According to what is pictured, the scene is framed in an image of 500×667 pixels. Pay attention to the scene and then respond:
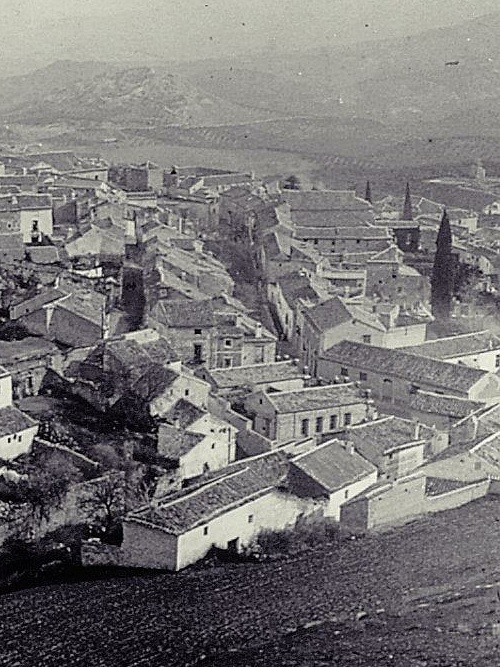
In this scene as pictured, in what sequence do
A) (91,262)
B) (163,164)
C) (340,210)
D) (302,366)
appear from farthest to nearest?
(163,164) → (340,210) → (91,262) → (302,366)

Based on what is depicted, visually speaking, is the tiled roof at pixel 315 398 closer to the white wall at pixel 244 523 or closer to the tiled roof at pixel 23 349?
the white wall at pixel 244 523

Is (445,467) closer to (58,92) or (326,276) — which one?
(326,276)

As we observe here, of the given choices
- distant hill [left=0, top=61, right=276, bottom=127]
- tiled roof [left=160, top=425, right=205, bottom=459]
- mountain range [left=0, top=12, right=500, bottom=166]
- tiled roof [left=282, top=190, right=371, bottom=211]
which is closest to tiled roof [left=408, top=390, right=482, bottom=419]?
tiled roof [left=160, top=425, right=205, bottom=459]

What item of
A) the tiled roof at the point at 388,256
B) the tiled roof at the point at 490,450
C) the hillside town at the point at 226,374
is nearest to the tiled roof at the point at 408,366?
the hillside town at the point at 226,374

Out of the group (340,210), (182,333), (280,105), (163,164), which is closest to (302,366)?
(182,333)

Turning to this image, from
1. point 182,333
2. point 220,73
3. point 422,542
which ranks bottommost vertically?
point 422,542
